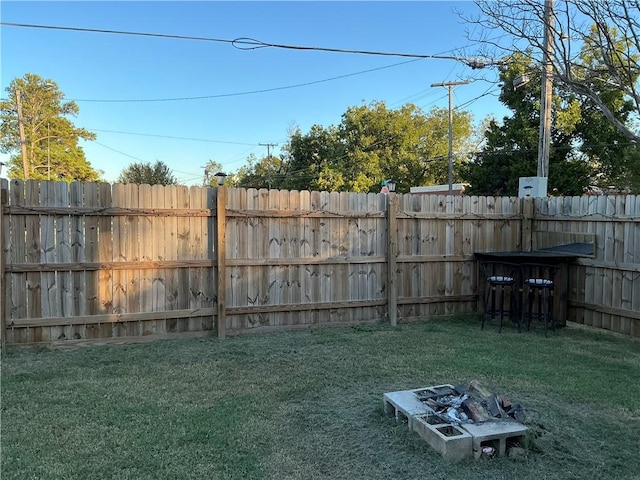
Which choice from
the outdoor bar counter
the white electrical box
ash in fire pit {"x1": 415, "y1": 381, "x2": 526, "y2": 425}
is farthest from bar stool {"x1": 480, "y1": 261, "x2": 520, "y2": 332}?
ash in fire pit {"x1": 415, "y1": 381, "x2": 526, "y2": 425}

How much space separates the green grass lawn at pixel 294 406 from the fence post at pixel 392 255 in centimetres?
81

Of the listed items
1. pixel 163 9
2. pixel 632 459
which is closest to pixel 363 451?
pixel 632 459

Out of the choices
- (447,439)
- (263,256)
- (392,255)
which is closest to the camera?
(447,439)

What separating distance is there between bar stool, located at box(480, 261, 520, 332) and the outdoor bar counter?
3.9 inches

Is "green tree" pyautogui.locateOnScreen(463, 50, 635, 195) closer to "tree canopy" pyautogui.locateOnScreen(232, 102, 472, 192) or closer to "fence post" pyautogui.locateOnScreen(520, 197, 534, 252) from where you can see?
"tree canopy" pyautogui.locateOnScreen(232, 102, 472, 192)

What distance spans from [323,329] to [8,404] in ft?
11.5

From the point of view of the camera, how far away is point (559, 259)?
6090 mm

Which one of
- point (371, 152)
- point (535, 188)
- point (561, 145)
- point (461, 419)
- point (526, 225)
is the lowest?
point (461, 419)

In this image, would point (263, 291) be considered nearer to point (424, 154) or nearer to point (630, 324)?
point (630, 324)

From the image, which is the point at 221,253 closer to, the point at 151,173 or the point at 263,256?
the point at 263,256

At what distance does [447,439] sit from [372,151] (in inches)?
1020

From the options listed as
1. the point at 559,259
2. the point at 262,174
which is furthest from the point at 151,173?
the point at 559,259

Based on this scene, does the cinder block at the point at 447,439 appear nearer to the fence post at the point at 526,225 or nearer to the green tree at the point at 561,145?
the fence post at the point at 526,225

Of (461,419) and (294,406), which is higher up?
(461,419)
